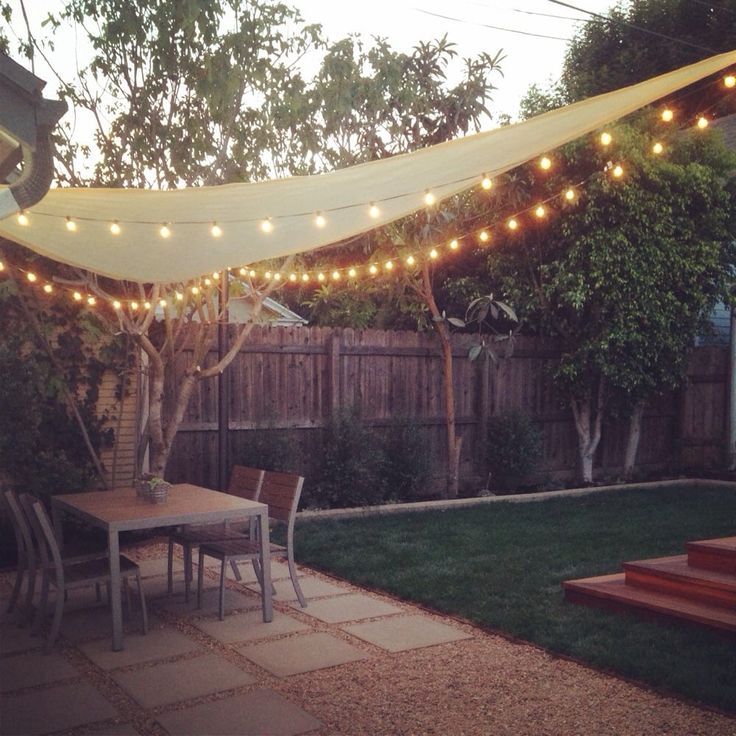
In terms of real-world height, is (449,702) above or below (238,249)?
below

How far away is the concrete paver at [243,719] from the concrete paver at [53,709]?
1.01 ft

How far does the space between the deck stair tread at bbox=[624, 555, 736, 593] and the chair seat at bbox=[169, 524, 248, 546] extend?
2516 mm

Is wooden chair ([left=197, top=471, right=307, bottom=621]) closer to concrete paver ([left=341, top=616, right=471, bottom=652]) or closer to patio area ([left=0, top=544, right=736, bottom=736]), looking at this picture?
patio area ([left=0, top=544, right=736, bottom=736])

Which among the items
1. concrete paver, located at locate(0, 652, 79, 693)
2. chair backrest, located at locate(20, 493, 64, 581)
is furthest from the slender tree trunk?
concrete paver, located at locate(0, 652, 79, 693)

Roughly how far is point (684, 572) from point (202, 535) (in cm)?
296

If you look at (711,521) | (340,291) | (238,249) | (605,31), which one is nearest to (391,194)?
(238,249)

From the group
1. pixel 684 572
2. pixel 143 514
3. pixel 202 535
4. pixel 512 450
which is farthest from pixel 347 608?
pixel 512 450

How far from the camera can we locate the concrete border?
7.55 metres

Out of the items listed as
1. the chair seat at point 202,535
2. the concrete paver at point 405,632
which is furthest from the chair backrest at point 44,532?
the concrete paver at point 405,632

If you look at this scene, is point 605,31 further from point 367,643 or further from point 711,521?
point 367,643

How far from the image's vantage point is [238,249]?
4797 mm

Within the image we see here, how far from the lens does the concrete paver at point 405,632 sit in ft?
13.5

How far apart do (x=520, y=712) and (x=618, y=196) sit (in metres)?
6.81

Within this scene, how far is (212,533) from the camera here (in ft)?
17.3
